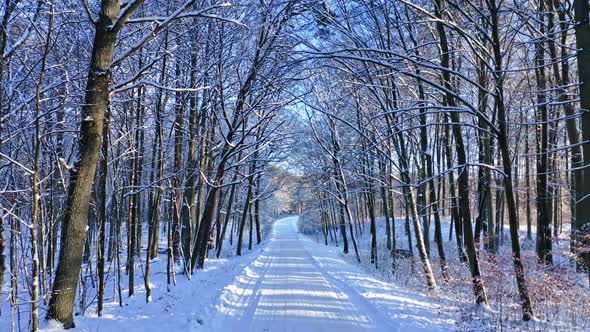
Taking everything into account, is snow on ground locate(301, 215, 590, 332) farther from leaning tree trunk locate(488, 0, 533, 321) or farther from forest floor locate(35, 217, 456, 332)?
forest floor locate(35, 217, 456, 332)

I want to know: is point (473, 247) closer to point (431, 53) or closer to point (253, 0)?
point (431, 53)

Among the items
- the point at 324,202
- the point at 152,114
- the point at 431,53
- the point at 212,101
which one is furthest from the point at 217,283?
the point at 324,202

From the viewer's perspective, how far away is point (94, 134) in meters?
5.49

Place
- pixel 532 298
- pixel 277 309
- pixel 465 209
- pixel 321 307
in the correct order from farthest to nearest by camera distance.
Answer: pixel 465 209 < pixel 321 307 < pixel 277 309 < pixel 532 298

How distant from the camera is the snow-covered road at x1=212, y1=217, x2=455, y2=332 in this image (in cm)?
708

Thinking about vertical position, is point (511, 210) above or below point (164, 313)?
above

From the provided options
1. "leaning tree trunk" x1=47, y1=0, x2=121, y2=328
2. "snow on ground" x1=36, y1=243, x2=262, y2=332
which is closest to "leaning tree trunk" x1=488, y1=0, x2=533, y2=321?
"snow on ground" x1=36, y1=243, x2=262, y2=332

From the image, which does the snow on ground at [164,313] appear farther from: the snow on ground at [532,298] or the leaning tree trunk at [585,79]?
the leaning tree trunk at [585,79]

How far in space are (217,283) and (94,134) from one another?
286 inches

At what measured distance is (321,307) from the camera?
8.50 metres

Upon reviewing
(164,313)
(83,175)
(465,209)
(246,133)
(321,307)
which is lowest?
(321,307)

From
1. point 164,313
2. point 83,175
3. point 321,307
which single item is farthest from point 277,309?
point 83,175

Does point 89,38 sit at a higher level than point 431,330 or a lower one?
higher

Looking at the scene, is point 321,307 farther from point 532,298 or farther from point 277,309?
point 532,298
